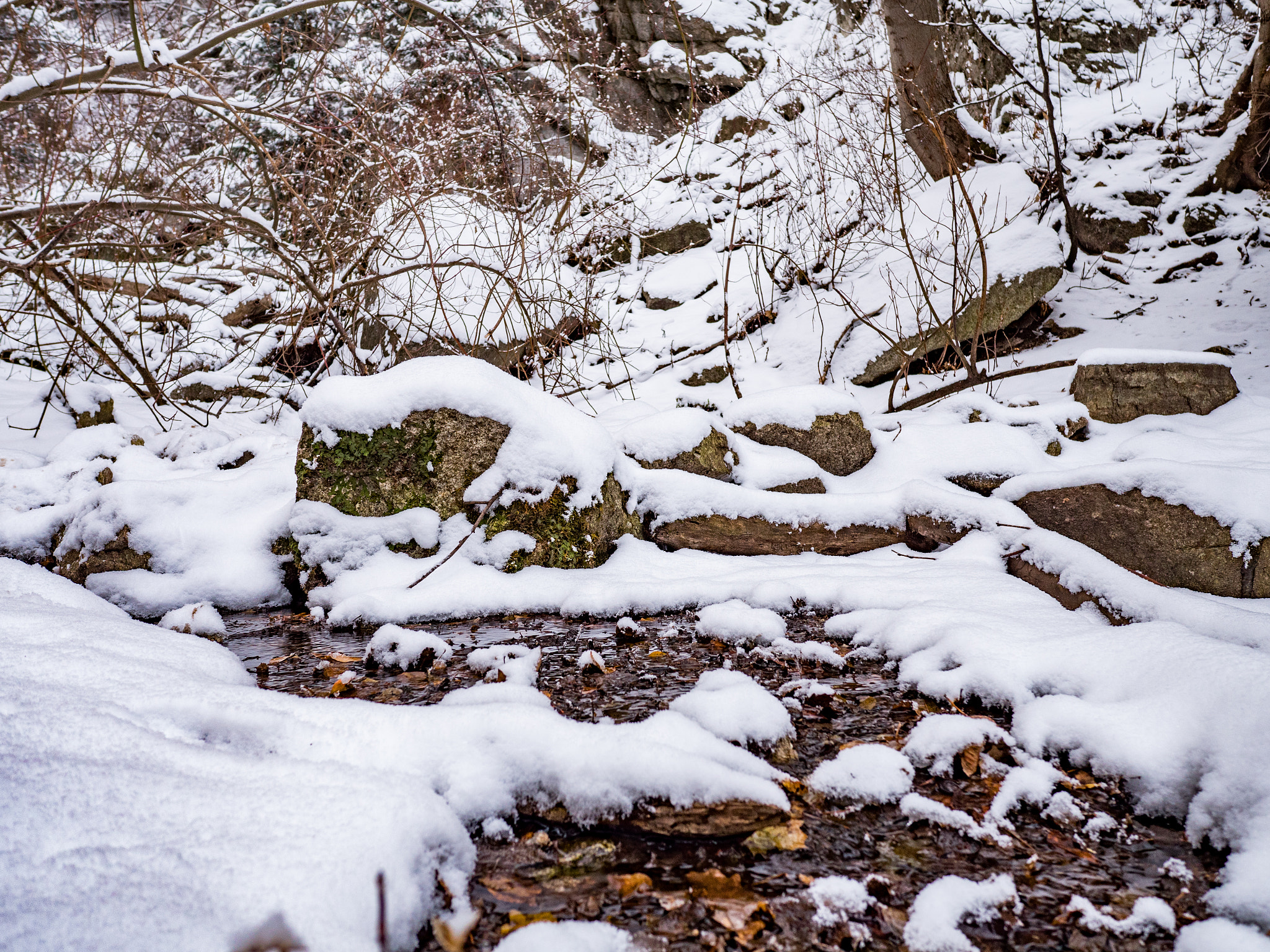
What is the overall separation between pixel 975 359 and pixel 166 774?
6068 millimetres

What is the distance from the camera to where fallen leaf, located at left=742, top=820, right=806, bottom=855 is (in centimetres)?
138

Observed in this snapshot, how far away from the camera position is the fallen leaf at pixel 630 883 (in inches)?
49.4

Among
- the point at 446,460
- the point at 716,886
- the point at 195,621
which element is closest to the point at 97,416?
the point at 195,621

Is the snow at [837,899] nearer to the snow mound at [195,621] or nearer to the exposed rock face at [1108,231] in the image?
the snow mound at [195,621]

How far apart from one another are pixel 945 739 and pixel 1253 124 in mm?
7105

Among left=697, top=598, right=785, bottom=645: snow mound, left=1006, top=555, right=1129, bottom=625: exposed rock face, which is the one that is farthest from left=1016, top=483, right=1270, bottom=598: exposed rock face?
left=697, top=598, right=785, bottom=645: snow mound

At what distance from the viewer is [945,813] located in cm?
148

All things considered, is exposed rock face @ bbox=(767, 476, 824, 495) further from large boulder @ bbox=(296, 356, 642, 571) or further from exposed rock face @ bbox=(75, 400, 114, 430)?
exposed rock face @ bbox=(75, 400, 114, 430)

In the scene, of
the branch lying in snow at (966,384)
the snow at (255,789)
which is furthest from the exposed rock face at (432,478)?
the branch lying in snow at (966,384)

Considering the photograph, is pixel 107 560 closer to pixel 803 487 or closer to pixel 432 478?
pixel 432 478

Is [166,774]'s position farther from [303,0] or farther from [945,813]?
[303,0]

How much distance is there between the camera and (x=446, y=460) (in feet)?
11.0

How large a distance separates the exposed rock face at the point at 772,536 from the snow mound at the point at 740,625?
94cm

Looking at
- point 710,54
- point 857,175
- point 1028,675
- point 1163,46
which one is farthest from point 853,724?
point 710,54
